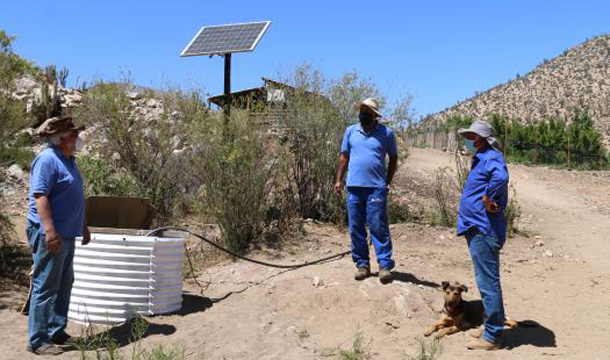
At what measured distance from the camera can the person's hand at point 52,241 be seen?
14.1 feet

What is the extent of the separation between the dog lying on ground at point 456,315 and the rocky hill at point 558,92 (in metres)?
42.4

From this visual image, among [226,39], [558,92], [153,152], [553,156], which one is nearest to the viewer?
[153,152]

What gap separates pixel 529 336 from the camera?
5.01 meters

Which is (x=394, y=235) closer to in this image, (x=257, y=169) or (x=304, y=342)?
(x=257, y=169)

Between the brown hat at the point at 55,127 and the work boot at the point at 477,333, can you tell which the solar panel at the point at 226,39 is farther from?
the work boot at the point at 477,333

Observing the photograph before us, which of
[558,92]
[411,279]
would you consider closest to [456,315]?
[411,279]

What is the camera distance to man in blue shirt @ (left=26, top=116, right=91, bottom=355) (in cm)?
438

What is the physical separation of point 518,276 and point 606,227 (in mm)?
4963

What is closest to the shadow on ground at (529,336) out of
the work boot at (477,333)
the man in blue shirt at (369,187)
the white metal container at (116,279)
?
the work boot at (477,333)

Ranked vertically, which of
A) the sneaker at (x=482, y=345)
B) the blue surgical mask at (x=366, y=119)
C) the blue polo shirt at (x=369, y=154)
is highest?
the blue surgical mask at (x=366, y=119)

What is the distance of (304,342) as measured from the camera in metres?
5.08

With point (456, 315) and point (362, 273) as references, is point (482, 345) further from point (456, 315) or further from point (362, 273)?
point (362, 273)

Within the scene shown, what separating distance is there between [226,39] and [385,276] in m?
6.08

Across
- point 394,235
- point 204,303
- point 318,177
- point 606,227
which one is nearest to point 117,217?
point 204,303
